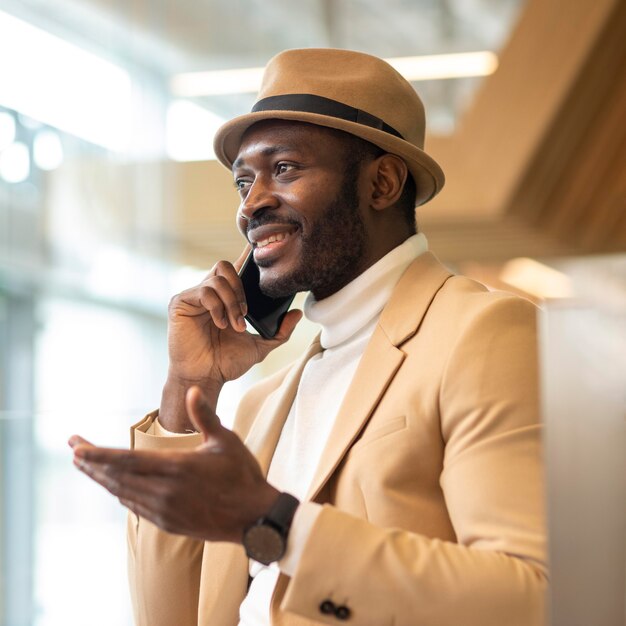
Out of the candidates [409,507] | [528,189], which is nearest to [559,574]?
[409,507]

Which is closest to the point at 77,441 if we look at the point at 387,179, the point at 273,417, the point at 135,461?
the point at 135,461

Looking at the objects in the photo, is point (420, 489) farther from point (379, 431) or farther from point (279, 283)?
point (279, 283)

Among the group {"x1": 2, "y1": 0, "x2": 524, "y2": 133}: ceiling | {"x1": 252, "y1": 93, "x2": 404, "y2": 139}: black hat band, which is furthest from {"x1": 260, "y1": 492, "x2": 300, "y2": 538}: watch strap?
{"x1": 2, "y1": 0, "x2": 524, "y2": 133}: ceiling

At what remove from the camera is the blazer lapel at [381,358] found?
1539mm

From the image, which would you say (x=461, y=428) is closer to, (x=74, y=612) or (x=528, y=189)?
(x=74, y=612)

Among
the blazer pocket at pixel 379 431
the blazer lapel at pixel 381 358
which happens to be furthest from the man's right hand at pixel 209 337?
the blazer pocket at pixel 379 431

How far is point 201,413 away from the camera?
113 cm

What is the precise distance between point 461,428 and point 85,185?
3501 mm

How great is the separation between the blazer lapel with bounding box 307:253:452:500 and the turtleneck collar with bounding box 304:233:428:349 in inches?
1.3

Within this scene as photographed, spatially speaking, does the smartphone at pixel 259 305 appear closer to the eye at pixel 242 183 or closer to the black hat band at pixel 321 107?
the eye at pixel 242 183

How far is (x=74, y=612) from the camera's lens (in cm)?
290

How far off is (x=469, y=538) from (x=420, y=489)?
14cm

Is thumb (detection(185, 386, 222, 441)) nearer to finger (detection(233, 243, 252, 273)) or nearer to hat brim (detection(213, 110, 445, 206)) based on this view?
hat brim (detection(213, 110, 445, 206))

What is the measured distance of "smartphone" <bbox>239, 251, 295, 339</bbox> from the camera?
2012mm
